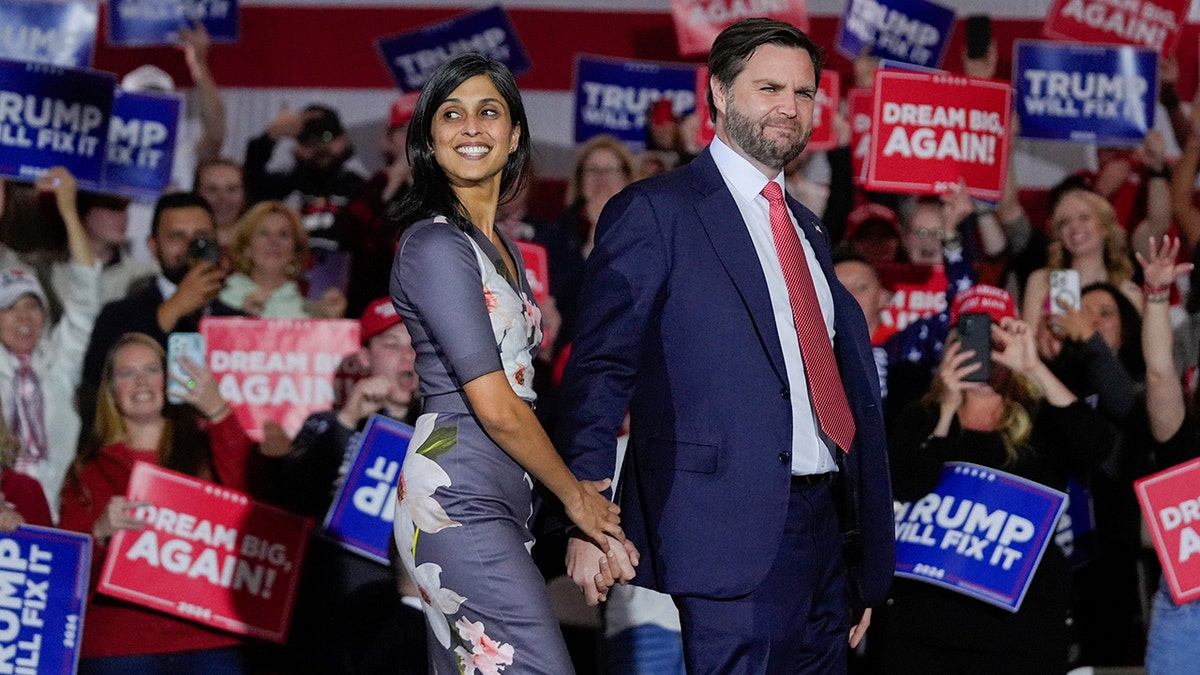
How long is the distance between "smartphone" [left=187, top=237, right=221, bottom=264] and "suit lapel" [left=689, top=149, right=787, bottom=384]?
294 centimetres

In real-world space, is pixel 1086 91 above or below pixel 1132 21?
below

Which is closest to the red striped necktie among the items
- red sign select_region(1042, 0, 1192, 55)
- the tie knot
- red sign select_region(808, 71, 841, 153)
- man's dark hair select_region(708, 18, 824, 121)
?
the tie knot

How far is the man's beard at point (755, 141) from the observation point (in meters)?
2.96

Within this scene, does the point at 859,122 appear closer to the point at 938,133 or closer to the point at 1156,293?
the point at 938,133

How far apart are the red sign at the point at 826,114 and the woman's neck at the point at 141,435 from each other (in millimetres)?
2817

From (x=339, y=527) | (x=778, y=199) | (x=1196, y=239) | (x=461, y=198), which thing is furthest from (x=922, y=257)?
(x=461, y=198)

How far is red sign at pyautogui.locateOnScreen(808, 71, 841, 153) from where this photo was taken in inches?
245

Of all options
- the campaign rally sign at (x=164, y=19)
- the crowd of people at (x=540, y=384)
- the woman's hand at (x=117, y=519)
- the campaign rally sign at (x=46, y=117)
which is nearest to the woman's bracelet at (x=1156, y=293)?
the crowd of people at (x=540, y=384)

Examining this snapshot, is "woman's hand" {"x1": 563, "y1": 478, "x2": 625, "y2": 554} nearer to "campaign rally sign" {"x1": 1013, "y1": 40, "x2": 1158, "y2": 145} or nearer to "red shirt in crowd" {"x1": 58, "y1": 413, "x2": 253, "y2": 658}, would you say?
"red shirt in crowd" {"x1": 58, "y1": 413, "x2": 253, "y2": 658}

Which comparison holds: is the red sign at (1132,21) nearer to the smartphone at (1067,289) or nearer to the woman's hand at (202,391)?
the smartphone at (1067,289)

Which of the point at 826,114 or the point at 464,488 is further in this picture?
the point at 826,114

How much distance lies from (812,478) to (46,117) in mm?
4080

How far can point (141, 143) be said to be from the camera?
6.46 meters

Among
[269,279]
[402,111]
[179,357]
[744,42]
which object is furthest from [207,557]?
[402,111]
